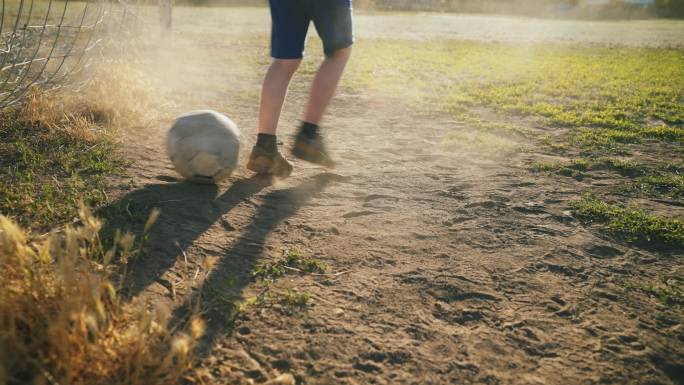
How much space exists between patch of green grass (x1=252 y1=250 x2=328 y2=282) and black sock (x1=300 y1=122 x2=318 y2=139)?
1212mm

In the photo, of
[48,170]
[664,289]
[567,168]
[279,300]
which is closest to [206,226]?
[279,300]

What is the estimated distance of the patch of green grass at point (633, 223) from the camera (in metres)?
2.68

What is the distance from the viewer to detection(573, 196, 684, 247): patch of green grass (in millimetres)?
2676

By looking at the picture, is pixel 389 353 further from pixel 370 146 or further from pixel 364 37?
pixel 364 37

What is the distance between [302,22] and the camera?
315cm

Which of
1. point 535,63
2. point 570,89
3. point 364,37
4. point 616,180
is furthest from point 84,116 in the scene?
point 364,37

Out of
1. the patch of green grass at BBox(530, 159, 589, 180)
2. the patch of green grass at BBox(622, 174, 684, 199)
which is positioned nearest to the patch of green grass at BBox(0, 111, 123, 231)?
the patch of green grass at BBox(530, 159, 589, 180)

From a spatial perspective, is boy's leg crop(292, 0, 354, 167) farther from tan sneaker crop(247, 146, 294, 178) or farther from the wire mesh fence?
the wire mesh fence

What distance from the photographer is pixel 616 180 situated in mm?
3516

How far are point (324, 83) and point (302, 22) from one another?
0.41 meters

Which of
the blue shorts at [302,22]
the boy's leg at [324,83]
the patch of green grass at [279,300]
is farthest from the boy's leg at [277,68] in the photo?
the patch of green grass at [279,300]

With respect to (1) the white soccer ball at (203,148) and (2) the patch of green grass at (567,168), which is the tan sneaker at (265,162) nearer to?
(1) the white soccer ball at (203,148)

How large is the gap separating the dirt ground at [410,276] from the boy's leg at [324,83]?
0.58 ft

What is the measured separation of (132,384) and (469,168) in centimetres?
287
